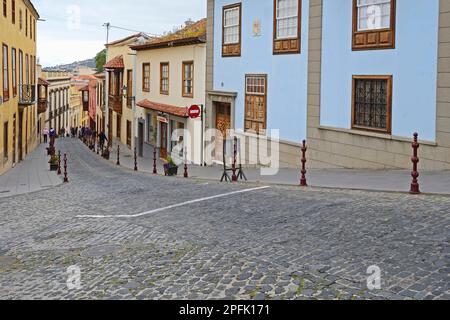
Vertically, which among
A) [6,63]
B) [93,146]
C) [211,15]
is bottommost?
[93,146]

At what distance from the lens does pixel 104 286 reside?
21.7 feet

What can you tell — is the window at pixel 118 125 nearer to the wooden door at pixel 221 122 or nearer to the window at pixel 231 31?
the wooden door at pixel 221 122

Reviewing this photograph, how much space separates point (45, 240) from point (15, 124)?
21.8 meters

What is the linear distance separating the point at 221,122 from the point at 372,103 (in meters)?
9.32

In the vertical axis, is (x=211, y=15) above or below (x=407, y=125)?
above

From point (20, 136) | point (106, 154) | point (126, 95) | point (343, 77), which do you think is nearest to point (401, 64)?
point (343, 77)

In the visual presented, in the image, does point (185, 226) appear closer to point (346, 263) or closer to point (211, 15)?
point (346, 263)

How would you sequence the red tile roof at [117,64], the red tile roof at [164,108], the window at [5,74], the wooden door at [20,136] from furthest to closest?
the red tile roof at [117,64], the wooden door at [20,136], the red tile roof at [164,108], the window at [5,74]

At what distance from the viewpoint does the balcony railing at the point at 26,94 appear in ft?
100

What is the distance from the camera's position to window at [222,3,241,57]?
2223 cm

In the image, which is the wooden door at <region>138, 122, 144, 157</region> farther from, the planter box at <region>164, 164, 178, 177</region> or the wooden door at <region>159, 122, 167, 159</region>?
the planter box at <region>164, 164, 178, 177</region>

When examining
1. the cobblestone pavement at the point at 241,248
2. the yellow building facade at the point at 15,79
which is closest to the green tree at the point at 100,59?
the yellow building facade at the point at 15,79

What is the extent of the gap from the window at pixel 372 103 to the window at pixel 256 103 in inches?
195

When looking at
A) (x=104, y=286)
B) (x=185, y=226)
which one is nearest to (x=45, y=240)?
(x=185, y=226)
